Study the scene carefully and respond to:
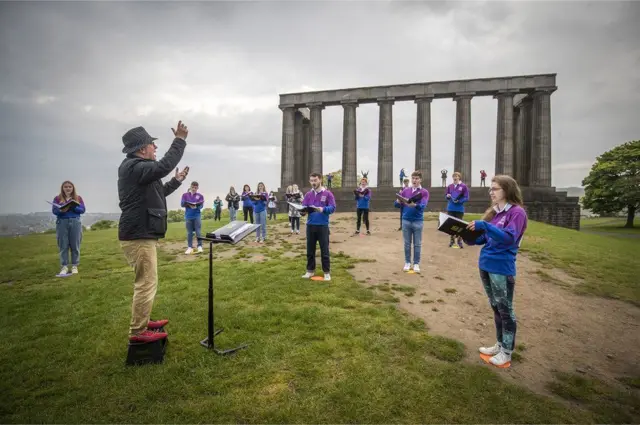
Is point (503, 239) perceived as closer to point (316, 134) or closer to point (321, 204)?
point (321, 204)

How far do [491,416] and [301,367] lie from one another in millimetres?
2197

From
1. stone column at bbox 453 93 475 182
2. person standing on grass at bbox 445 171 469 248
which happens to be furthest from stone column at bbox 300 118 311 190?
person standing on grass at bbox 445 171 469 248

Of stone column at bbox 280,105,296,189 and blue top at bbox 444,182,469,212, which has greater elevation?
stone column at bbox 280,105,296,189

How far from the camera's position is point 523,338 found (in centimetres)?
523

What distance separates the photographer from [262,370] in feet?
12.8

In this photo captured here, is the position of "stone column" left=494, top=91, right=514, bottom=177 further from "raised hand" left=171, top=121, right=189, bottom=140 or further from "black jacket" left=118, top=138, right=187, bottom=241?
"black jacket" left=118, top=138, right=187, bottom=241

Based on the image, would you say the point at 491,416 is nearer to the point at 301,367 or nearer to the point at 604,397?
the point at 604,397

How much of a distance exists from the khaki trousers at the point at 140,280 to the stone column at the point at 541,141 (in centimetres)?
4062

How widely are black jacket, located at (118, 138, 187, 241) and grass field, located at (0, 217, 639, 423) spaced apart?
5.88 ft

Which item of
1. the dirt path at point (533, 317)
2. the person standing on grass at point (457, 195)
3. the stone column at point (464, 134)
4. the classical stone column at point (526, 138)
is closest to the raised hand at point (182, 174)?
the dirt path at point (533, 317)

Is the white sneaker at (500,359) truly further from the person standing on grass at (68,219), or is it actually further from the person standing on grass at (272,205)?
the person standing on grass at (272,205)

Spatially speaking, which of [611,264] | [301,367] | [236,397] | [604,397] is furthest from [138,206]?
[611,264]

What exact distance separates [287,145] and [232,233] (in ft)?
122

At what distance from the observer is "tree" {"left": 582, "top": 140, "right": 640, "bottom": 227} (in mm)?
34688
